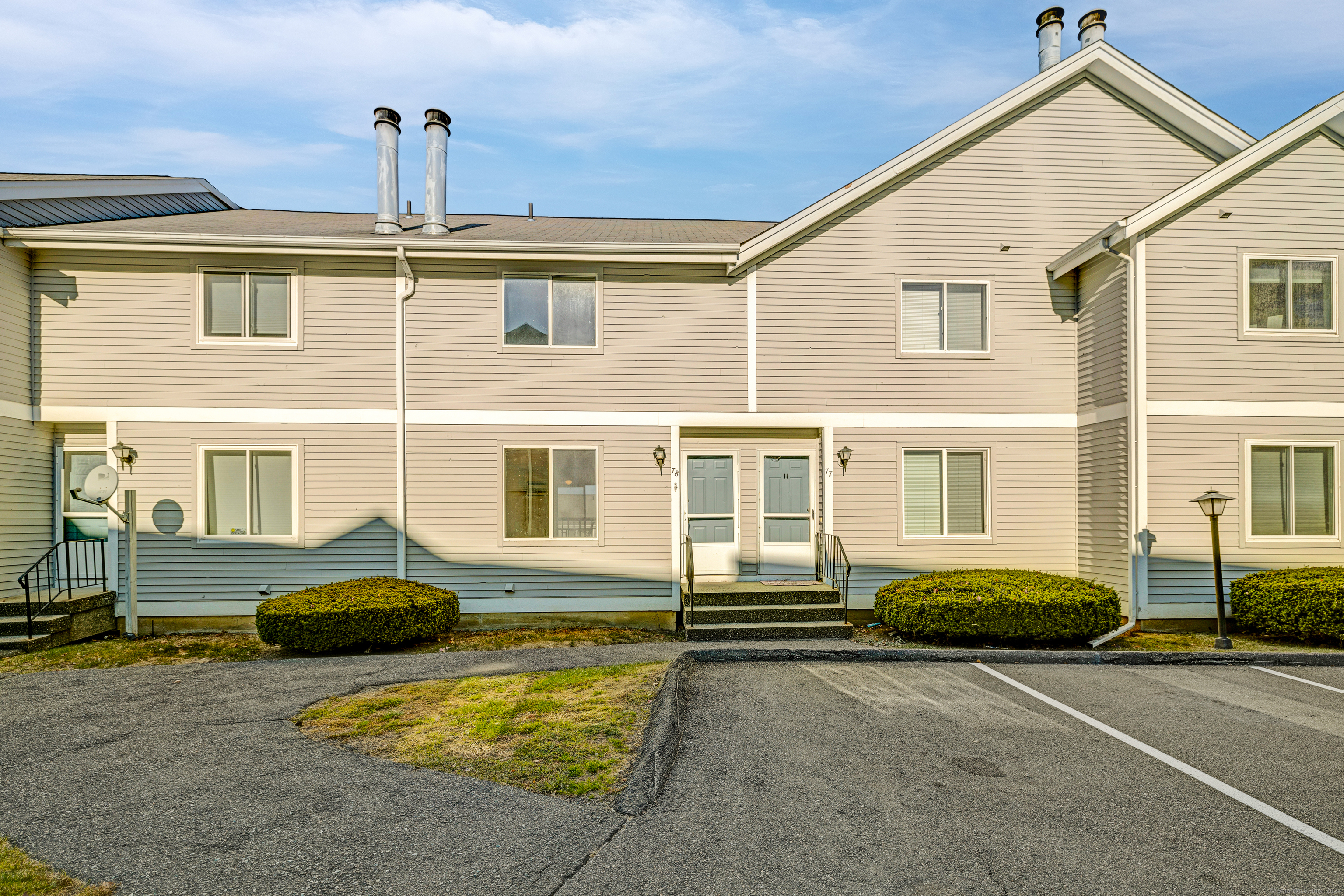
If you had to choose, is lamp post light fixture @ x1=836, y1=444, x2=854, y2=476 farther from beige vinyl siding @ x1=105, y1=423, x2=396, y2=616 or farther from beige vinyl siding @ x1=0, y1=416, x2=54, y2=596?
beige vinyl siding @ x1=0, y1=416, x2=54, y2=596

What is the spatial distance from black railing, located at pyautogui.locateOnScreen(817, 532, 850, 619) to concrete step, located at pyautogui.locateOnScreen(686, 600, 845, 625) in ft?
1.13

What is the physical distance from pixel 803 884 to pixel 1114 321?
30.5 feet

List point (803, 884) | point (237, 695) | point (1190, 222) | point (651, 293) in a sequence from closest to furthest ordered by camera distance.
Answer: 1. point (803, 884)
2. point (237, 695)
3. point (1190, 222)
4. point (651, 293)

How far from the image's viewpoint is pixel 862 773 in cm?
494

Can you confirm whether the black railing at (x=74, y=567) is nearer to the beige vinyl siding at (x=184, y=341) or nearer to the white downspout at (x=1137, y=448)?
the beige vinyl siding at (x=184, y=341)

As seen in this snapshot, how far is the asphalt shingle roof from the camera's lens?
1059 cm

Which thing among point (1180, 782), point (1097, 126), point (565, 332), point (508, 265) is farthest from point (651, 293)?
point (1180, 782)

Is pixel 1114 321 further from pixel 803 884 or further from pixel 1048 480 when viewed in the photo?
pixel 803 884

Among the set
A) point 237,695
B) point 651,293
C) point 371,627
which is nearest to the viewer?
point 237,695

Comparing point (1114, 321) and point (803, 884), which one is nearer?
point (803, 884)

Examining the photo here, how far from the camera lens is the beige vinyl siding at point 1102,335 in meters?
9.95

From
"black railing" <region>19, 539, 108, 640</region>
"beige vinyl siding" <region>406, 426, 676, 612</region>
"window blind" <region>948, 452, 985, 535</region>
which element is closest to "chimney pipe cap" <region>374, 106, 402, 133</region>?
"beige vinyl siding" <region>406, 426, 676, 612</region>

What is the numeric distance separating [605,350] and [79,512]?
7.72 m

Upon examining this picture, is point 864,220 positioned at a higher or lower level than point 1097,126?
lower
